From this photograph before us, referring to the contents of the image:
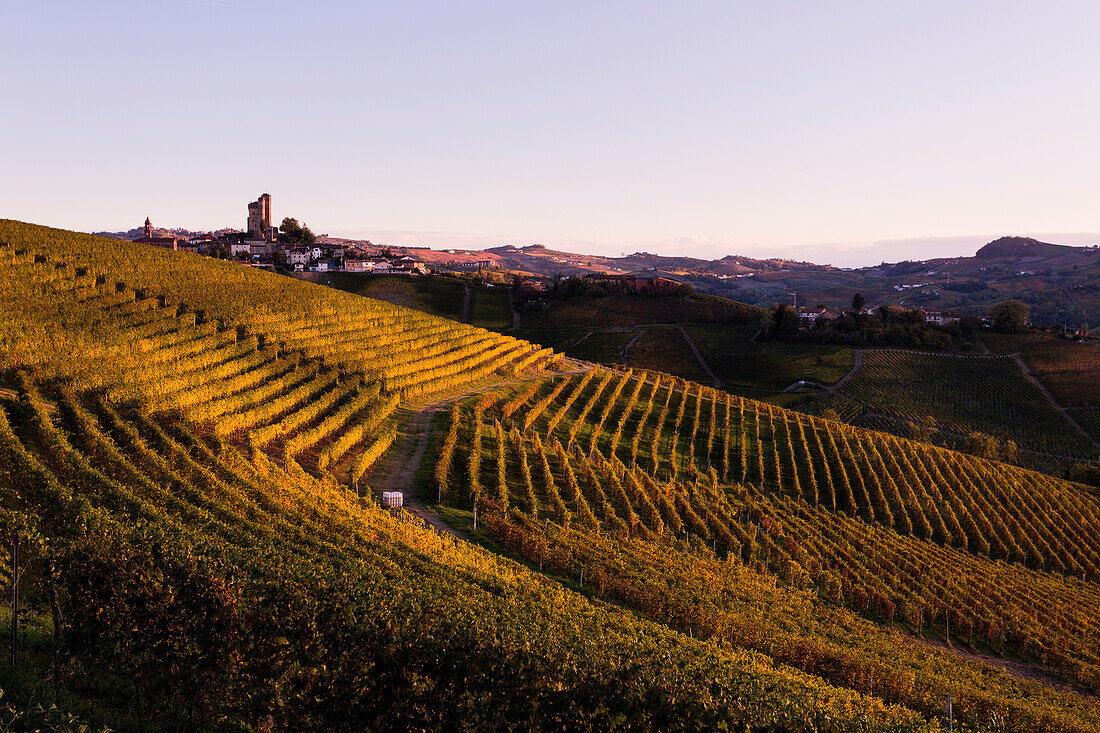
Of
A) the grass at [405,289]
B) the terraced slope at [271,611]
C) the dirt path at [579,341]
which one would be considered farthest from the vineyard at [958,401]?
the terraced slope at [271,611]

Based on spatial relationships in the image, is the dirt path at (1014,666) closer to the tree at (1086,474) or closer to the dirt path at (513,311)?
the tree at (1086,474)

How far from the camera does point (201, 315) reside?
161 ft

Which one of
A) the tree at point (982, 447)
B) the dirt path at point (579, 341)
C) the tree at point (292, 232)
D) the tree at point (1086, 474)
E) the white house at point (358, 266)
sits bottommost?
the tree at point (1086, 474)

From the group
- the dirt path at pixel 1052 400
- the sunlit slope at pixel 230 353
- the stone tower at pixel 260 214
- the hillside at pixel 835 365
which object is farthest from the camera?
the stone tower at pixel 260 214

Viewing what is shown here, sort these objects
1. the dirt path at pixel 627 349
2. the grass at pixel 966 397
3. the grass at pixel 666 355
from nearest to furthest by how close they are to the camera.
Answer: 1. the grass at pixel 966 397
2. the grass at pixel 666 355
3. the dirt path at pixel 627 349

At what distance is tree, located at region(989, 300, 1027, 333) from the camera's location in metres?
113

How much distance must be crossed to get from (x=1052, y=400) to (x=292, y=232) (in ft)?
539

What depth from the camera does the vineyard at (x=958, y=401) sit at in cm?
8294

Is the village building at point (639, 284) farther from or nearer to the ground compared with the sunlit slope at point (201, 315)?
farther from the ground

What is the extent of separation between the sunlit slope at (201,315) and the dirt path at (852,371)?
50.3 meters

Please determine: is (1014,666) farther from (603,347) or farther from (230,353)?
(603,347)

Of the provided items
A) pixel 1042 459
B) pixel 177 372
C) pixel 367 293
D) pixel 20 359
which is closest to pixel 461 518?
pixel 177 372

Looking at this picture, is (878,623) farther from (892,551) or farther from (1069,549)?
(1069,549)

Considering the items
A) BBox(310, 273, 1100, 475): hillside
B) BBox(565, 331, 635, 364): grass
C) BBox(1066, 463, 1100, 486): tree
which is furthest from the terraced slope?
BBox(565, 331, 635, 364): grass
